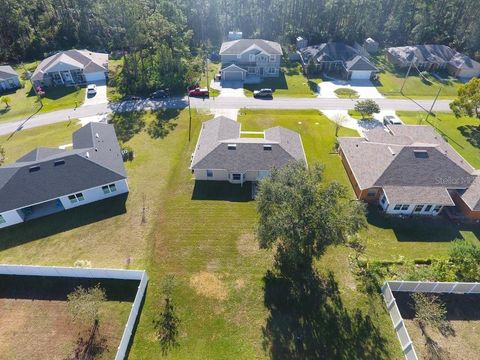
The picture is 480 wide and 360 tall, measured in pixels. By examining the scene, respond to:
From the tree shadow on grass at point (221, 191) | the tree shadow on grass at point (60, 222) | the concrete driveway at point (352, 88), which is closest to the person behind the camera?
the tree shadow on grass at point (60, 222)

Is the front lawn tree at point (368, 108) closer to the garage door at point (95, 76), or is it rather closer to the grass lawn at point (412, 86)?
the grass lawn at point (412, 86)

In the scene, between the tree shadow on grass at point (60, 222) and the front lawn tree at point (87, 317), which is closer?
the front lawn tree at point (87, 317)

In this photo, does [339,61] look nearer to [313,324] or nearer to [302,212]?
[302,212]

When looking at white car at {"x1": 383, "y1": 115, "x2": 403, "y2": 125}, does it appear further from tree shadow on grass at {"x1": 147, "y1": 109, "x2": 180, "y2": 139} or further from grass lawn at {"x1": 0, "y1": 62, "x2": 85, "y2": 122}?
grass lawn at {"x1": 0, "y1": 62, "x2": 85, "y2": 122}

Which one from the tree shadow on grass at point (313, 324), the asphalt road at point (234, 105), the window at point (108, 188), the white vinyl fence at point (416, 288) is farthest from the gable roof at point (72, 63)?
the white vinyl fence at point (416, 288)

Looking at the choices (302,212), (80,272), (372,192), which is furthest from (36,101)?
(372,192)

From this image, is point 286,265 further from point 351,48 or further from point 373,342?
point 351,48
